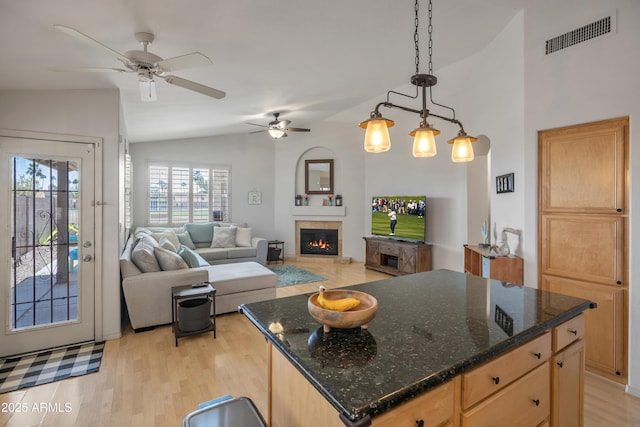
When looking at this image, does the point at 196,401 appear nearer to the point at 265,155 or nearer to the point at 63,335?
the point at 63,335

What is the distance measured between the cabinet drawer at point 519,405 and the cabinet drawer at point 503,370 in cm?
3

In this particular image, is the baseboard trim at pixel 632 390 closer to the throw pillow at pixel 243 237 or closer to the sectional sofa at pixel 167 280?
the sectional sofa at pixel 167 280

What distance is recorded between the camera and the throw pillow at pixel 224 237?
6383 millimetres

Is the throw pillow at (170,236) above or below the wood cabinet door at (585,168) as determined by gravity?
below

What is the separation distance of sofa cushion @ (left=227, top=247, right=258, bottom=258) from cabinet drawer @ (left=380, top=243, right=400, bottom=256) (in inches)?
104

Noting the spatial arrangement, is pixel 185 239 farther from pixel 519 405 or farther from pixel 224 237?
pixel 519 405

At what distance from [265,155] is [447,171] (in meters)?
4.32

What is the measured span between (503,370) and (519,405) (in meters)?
0.25

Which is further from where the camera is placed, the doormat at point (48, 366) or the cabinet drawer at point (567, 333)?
the doormat at point (48, 366)

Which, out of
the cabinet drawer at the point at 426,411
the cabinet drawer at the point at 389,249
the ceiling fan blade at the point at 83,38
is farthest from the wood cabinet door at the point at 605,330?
the ceiling fan blade at the point at 83,38

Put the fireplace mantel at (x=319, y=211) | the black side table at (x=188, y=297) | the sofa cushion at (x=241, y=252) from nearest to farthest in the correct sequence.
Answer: the black side table at (x=188, y=297) < the sofa cushion at (x=241, y=252) < the fireplace mantel at (x=319, y=211)

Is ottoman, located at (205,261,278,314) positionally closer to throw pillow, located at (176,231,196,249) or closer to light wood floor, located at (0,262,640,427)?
light wood floor, located at (0,262,640,427)

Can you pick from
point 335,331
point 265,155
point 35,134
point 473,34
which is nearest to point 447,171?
point 473,34

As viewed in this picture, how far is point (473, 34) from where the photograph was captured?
10.3 ft
